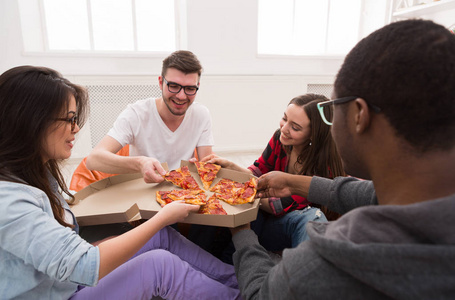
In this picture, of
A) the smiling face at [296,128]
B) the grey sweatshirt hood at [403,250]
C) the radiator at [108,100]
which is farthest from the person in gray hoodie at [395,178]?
the radiator at [108,100]

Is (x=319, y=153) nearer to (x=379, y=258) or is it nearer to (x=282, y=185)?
(x=282, y=185)

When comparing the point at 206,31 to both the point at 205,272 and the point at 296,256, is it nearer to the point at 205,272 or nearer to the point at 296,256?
the point at 205,272

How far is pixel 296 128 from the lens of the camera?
76.0 inches

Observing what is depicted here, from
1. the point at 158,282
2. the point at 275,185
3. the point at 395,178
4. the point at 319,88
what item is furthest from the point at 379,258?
the point at 319,88

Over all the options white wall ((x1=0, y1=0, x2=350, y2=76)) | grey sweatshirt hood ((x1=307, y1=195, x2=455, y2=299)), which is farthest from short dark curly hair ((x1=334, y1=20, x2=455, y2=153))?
white wall ((x1=0, y1=0, x2=350, y2=76))

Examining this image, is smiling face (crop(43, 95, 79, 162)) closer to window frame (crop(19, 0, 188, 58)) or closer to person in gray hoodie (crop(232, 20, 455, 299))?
person in gray hoodie (crop(232, 20, 455, 299))

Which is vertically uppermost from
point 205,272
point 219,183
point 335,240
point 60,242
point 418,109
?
point 418,109

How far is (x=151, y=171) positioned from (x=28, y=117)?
72cm

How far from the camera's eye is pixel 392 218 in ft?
1.98

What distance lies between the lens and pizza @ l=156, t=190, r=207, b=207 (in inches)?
55.4

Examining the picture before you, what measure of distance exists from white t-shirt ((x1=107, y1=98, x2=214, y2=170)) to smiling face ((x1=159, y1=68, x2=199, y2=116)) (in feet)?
0.44

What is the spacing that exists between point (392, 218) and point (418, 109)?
23 centimetres

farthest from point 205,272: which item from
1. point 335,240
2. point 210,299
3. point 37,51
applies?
point 37,51

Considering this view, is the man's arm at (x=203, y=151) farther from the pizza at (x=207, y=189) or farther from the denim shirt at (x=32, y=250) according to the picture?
the denim shirt at (x=32, y=250)
